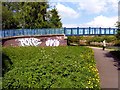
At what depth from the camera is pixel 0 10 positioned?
48750 mm

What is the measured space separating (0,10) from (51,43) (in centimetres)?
1028

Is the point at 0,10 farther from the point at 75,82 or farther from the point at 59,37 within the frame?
the point at 75,82

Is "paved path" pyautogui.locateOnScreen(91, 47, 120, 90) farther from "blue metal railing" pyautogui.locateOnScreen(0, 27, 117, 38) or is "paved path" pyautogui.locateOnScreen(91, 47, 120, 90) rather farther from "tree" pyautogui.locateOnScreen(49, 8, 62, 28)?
"tree" pyautogui.locateOnScreen(49, 8, 62, 28)

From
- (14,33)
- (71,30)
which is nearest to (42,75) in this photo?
(14,33)

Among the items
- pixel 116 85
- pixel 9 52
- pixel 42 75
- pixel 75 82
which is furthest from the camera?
pixel 9 52

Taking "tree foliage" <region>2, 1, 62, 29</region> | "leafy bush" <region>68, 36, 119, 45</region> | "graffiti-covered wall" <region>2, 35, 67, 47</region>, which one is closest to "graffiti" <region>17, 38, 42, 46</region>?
"graffiti-covered wall" <region>2, 35, 67, 47</region>

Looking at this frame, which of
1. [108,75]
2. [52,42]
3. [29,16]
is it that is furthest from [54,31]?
[108,75]

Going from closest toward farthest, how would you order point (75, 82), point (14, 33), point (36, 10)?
point (75, 82), point (14, 33), point (36, 10)

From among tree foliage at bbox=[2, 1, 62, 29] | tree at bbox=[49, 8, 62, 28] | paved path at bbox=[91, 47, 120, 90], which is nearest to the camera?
paved path at bbox=[91, 47, 120, 90]

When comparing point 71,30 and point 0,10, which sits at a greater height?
point 0,10

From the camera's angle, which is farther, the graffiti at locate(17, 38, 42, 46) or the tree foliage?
the tree foliage

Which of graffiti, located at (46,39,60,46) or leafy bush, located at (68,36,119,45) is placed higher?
graffiti, located at (46,39,60,46)

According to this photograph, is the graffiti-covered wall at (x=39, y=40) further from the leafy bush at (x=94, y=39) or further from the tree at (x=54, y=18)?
the leafy bush at (x=94, y=39)

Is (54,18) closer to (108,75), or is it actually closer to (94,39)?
(94,39)
